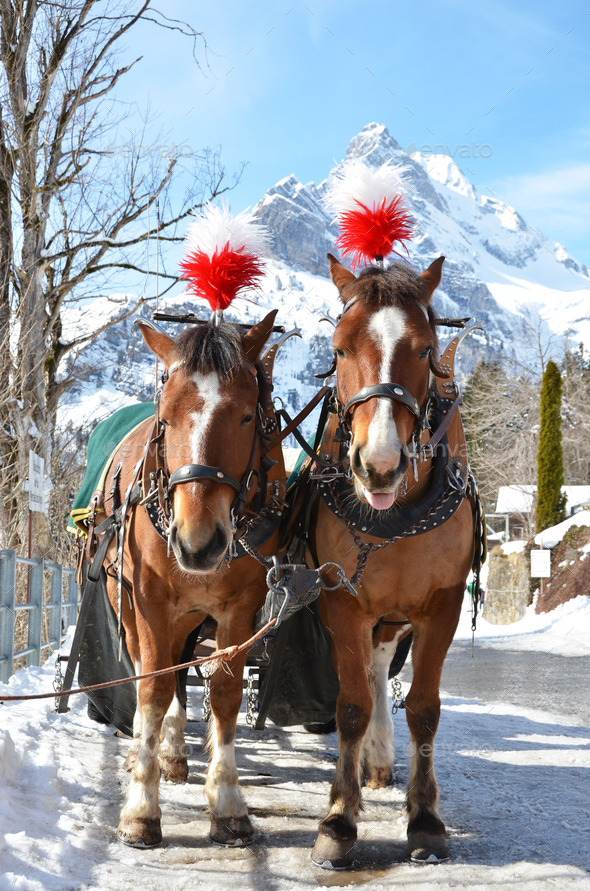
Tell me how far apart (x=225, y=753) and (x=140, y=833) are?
20.3 inches

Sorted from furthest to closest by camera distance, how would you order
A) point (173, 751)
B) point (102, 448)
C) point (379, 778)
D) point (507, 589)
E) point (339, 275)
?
point (507, 589) → point (102, 448) → point (173, 751) → point (379, 778) → point (339, 275)

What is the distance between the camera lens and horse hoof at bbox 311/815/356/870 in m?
3.12

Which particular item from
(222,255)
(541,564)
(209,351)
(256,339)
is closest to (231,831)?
(209,351)

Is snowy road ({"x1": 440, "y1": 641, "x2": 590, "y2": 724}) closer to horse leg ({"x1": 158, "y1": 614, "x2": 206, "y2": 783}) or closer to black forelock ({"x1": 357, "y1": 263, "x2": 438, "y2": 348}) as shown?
horse leg ({"x1": 158, "y1": 614, "x2": 206, "y2": 783})

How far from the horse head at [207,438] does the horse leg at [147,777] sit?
2.61ft

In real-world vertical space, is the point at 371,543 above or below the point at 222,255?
below

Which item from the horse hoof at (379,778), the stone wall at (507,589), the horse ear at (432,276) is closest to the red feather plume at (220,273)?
the horse ear at (432,276)

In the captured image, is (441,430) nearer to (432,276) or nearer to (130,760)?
(432,276)

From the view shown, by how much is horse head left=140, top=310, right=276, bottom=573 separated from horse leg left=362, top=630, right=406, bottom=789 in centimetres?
172

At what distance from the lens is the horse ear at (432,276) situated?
3.42 meters

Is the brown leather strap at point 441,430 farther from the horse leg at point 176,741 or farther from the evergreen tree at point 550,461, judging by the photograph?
→ the evergreen tree at point 550,461

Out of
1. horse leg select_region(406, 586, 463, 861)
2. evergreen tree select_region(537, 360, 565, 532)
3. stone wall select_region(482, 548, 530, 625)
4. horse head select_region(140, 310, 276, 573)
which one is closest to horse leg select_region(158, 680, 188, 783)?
horse leg select_region(406, 586, 463, 861)

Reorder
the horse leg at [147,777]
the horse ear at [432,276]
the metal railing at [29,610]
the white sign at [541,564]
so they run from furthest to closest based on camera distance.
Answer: the white sign at [541,564] < the metal railing at [29,610] < the horse ear at [432,276] < the horse leg at [147,777]

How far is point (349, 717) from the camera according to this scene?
3.36 metres
